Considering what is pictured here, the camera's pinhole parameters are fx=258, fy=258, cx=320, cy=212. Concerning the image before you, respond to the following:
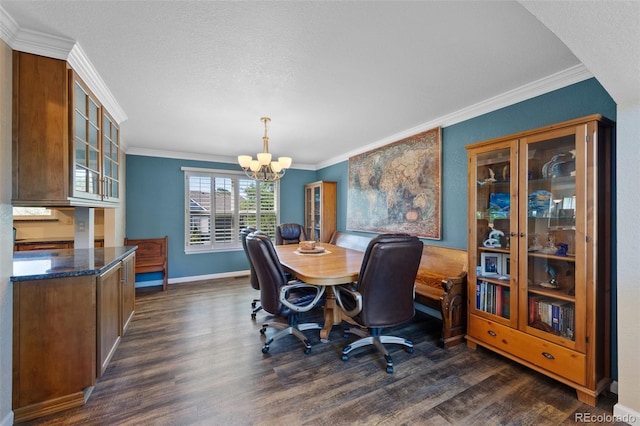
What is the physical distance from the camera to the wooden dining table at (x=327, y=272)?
6.89 ft

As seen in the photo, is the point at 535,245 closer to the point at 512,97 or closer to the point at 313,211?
the point at 512,97

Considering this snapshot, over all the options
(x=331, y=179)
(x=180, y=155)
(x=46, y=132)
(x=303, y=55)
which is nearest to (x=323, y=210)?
(x=331, y=179)

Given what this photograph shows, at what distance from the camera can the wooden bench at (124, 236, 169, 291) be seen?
13.8 feet

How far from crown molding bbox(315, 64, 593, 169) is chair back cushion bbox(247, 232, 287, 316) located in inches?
96.0

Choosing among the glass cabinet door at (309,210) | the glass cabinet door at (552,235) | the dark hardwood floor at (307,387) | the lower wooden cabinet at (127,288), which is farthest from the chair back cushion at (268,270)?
the glass cabinet door at (309,210)

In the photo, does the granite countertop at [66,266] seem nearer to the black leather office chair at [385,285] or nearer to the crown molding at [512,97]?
the black leather office chair at [385,285]

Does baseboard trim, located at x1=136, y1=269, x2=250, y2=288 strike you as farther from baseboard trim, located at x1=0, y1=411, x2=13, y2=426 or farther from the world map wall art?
baseboard trim, located at x1=0, y1=411, x2=13, y2=426

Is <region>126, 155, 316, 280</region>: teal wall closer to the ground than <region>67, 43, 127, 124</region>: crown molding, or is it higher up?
closer to the ground

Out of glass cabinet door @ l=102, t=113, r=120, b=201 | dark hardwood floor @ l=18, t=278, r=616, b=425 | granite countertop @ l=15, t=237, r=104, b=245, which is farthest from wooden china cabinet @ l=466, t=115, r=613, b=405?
granite countertop @ l=15, t=237, r=104, b=245

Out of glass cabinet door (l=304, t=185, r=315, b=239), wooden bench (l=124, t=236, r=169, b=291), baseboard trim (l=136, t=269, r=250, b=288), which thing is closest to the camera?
wooden bench (l=124, t=236, r=169, b=291)

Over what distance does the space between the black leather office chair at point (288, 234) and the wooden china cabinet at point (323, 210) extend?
1.32 ft

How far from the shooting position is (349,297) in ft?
7.54

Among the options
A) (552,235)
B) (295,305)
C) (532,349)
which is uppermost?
(552,235)

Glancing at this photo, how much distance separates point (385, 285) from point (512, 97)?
210cm
